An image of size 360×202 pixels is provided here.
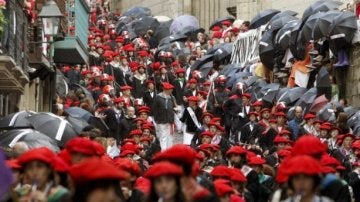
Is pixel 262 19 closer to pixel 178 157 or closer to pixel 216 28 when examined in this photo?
pixel 216 28

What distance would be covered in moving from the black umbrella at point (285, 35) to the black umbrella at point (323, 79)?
3754 mm

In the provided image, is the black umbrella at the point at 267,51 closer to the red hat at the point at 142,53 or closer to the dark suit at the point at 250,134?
the red hat at the point at 142,53

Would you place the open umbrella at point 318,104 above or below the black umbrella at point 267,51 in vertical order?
above

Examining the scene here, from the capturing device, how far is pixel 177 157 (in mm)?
14562

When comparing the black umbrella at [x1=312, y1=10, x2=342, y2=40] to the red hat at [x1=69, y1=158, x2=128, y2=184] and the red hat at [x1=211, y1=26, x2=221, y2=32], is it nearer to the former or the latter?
the red hat at [x1=211, y1=26, x2=221, y2=32]

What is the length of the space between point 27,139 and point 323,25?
1949 cm

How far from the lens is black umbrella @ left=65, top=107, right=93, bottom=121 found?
112ft

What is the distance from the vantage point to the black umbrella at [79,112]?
34.2m

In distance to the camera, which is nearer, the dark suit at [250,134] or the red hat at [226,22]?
the dark suit at [250,134]

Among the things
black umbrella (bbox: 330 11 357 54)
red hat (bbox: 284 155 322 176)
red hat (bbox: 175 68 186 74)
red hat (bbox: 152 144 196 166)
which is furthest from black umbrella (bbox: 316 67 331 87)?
red hat (bbox: 284 155 322 176)

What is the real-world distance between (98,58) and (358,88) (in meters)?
14.4

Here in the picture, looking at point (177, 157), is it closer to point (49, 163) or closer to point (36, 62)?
point (49, 163)

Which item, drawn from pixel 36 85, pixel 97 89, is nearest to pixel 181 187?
pixel 36 85

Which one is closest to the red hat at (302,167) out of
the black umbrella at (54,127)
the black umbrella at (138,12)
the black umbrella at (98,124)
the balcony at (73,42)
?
the black umbrella at (54,127)
